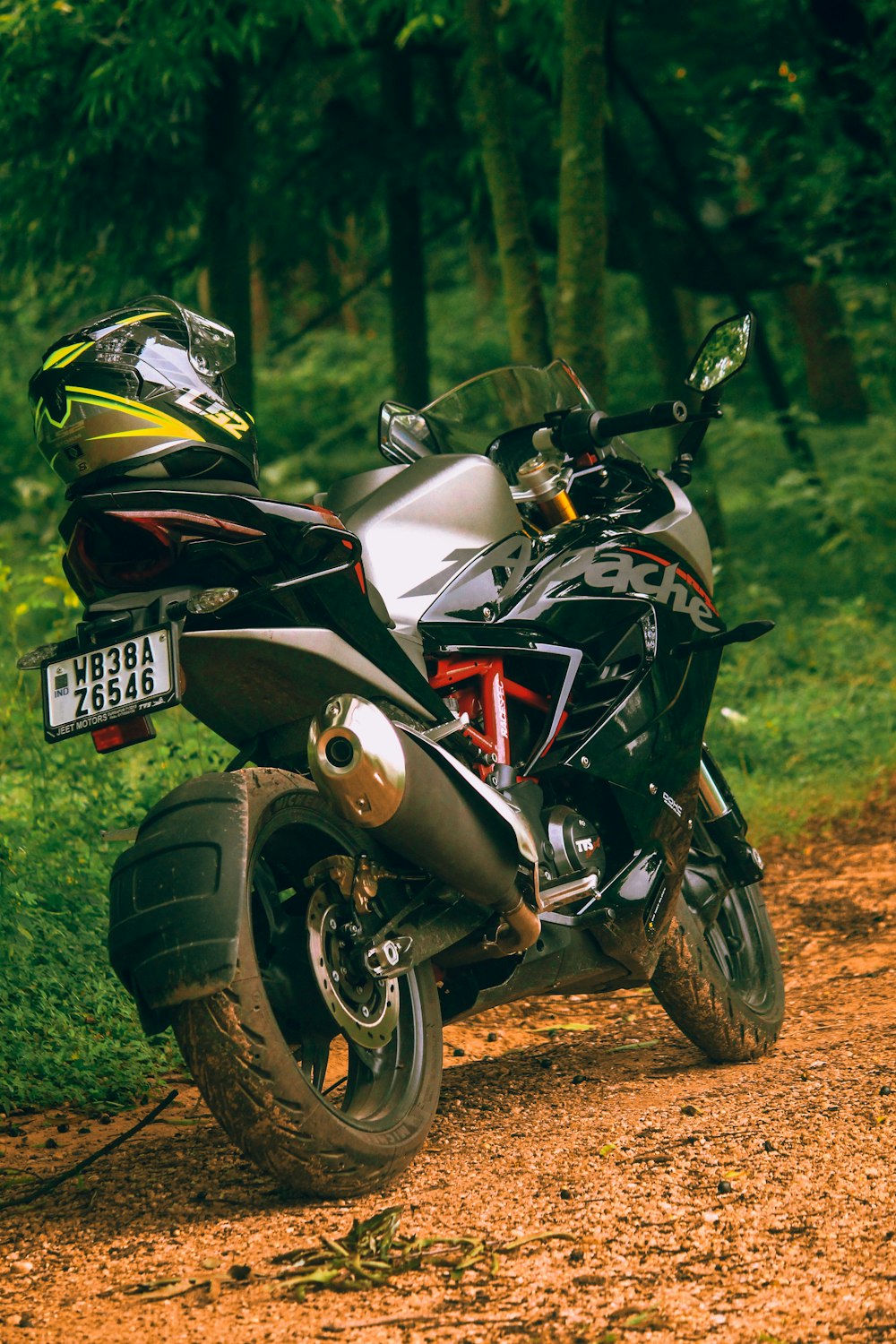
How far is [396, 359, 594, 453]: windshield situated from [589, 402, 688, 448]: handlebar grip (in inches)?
8.7

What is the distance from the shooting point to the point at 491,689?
11.7 ft

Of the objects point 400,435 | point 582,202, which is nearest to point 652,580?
point 400,435

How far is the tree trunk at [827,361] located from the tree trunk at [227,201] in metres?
8.58

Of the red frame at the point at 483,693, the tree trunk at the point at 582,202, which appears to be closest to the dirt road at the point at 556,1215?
the red frame at the point at 483,693

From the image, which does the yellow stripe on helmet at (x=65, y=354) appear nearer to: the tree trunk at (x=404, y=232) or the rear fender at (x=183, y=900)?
the rear fender at (x=183, y=900)

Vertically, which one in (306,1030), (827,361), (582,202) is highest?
(582,202)

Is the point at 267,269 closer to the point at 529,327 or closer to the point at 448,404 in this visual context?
the point at 529,327

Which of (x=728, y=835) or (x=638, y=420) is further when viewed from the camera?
(x=728, y=835)

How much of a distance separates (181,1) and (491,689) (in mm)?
5756

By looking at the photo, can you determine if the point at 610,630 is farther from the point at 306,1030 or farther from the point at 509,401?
the point at 306,1030

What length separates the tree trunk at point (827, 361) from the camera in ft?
55.3

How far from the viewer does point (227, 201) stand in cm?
998

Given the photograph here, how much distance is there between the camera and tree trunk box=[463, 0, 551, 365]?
8617 mm

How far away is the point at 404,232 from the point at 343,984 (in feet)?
32.0
